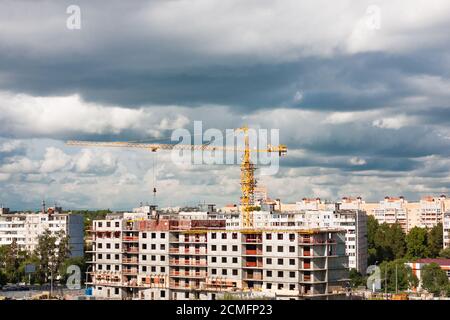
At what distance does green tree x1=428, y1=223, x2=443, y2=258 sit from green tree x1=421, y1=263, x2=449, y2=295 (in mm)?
28775

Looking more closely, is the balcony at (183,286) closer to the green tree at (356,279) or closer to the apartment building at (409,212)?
the green tree at (356,279)

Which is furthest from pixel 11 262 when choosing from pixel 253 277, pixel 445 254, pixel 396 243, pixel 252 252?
pixel 445 254

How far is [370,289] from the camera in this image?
87.9 metres

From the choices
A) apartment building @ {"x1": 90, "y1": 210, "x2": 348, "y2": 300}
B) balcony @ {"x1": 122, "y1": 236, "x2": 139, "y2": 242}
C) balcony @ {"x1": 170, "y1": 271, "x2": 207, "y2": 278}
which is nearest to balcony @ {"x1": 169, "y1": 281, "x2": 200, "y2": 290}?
apartment building @ {"x1": 90, "y1": 210, "x2": 348, "y2": 300}

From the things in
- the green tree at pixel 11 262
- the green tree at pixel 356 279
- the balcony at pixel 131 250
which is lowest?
the green tree at pixel 356 279

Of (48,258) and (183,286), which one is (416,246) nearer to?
(48,258)

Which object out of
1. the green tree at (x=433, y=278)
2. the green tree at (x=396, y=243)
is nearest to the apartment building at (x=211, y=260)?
the green tree at (x=433, y=278)

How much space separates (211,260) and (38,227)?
56914 millimetres

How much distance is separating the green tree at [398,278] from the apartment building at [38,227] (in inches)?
1707

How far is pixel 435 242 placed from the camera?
380ft

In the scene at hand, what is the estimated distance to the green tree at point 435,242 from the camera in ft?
376
